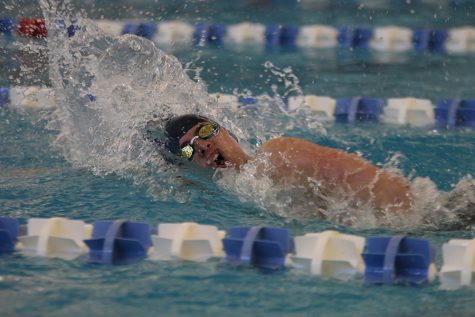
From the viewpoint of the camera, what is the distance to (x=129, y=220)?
9.66 ft

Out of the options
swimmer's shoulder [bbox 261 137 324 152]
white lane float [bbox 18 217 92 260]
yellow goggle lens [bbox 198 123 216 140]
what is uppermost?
yellow goggle lens [bbox 198 123 216 140]

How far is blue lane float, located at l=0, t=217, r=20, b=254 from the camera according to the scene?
2762 millimetres

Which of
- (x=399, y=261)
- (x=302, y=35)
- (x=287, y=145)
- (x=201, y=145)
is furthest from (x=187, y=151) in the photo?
(x=302, y=35)

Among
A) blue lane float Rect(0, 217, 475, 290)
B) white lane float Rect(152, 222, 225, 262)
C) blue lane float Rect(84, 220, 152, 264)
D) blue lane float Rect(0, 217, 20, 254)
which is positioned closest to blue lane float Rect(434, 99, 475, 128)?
blue lane float Rect(0, 217, 475, 290)

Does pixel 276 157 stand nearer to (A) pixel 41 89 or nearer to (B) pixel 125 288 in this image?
(B) pixel 125 288

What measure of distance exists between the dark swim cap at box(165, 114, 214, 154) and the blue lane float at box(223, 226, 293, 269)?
0.67 meters

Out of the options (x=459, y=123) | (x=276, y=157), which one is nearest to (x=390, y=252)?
(x=276, y=157)

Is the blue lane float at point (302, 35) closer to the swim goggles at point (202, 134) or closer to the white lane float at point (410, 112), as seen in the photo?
the white lane float at point (410, 112)

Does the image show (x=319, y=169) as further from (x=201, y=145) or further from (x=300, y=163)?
(x=201, y=145)

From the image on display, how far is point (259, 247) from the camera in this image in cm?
261

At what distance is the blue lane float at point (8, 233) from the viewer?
109 inches

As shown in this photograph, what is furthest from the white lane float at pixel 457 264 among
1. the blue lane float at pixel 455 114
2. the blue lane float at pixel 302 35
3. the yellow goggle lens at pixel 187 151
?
the blue lane float at pixel 302 35

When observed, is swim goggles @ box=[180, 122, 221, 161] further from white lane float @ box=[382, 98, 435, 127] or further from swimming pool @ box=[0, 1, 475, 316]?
white lane float @ box=[382, 98, 435, 127]

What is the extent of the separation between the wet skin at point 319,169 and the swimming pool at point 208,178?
0.31 feet
